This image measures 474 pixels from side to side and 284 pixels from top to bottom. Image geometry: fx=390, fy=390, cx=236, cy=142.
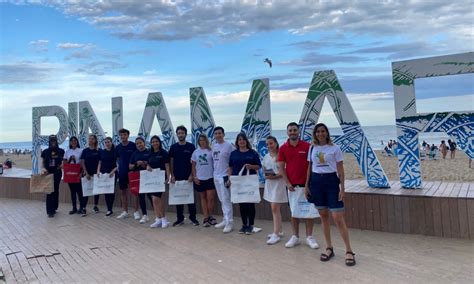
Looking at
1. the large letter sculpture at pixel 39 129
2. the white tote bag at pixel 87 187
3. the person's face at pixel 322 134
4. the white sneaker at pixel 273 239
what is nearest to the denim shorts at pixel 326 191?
the person's face at pixel 322 134

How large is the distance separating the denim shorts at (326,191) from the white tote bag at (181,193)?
2.65 m

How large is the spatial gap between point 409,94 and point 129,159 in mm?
4829

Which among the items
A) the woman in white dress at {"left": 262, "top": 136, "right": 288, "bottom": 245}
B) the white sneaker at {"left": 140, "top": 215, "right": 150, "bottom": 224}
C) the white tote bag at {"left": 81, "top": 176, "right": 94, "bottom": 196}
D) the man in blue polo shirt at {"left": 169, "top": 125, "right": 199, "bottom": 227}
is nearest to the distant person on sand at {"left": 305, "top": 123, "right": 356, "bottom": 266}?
the woman in white dress at {"left": 262, "top": 136, "right": 288, "bottom": 245}

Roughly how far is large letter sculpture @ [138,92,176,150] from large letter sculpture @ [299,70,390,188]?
10.0 ft

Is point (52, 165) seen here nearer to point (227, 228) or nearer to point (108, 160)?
point (108, 160)

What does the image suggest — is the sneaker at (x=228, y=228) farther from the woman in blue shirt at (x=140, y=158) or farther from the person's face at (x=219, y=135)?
the woman in blue shirt at (x=140, y=158)

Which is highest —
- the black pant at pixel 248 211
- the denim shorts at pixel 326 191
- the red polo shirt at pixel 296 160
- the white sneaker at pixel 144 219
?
the red polo shirt at pixel 296 160

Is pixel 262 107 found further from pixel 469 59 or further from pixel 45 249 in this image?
pixel 45 249

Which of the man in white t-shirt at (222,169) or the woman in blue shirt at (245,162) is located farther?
the man in white t-shirt at (222,169)

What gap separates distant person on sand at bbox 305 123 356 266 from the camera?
13.8 feet

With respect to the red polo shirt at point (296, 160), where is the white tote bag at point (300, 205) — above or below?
below

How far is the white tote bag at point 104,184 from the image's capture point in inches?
293

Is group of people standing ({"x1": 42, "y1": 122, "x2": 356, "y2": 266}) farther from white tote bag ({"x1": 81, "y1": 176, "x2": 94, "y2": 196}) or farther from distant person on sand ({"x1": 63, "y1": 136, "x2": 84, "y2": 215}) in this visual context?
white tote bag ({"x1": 81, "y1": 176, "x2": 94, "y2": 196})

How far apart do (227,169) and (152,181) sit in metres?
1.35
